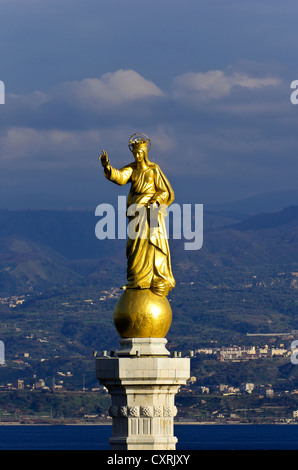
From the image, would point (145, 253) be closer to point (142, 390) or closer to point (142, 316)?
point (142, 316)

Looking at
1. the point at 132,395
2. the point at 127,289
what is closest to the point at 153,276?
the point at 127,289

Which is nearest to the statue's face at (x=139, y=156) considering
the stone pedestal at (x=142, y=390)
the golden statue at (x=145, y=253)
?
the golden statue at (x=145, y=253)

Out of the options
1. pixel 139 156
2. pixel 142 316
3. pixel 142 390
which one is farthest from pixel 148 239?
pixel 142 390

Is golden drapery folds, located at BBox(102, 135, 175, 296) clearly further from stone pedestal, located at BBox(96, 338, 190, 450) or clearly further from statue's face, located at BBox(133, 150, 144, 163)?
stone pedestal, located at BBox(96, 338, 190, 450)

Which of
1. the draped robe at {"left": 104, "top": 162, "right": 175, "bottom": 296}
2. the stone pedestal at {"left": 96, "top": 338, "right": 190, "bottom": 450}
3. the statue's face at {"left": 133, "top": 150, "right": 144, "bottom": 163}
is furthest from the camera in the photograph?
the statue's face at {"left": 133, "top": 150, "right": 144, "bottom": 163}

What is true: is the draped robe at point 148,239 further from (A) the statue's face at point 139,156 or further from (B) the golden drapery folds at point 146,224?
(A) the statue's face at point 139,156

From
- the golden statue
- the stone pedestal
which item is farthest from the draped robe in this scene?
the stone pedestal
